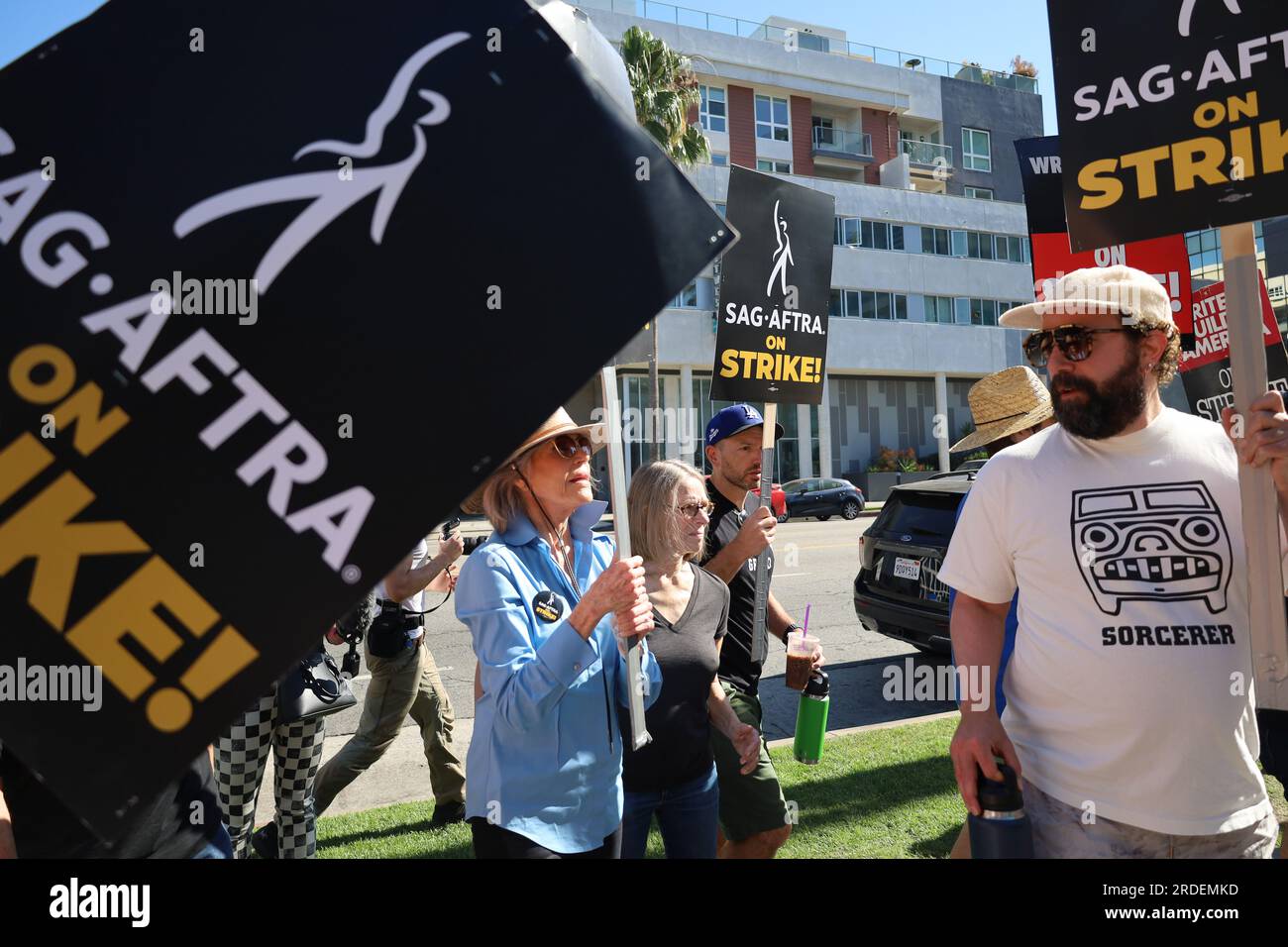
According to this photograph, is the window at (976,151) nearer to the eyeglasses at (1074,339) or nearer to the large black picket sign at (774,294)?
the large black picket sign at (774,294)

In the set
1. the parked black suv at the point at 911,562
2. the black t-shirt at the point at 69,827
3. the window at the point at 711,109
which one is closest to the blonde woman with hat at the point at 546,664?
the black t-shirt at the point at 69,827

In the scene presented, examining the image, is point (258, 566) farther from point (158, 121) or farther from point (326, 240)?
point (158, 121)

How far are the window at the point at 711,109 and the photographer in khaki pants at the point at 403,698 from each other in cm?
3686

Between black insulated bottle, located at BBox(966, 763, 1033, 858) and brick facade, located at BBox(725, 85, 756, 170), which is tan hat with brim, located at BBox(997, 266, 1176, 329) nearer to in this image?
black insulated bottle, located at BBox(966, 763, 1033, 858)

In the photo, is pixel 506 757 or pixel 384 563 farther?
pixel 506 757

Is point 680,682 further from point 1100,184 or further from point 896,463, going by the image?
point 896,463

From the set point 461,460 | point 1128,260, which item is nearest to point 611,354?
point 461,460

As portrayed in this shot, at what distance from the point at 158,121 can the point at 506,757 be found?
165cm

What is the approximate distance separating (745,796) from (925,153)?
45761 millimetres

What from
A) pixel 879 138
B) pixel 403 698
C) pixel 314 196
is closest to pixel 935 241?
pixel 879 138

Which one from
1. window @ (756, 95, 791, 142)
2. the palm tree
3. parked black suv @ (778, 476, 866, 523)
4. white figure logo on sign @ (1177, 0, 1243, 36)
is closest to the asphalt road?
white figure logo on sign @ (1177, 0, 1243, 36)

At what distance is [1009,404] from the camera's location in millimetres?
4219

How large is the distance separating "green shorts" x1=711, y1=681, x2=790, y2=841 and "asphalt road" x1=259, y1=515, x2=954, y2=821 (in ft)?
6.97
